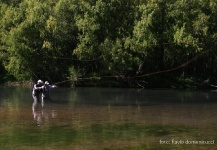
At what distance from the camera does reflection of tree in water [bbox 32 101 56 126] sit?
789 inches

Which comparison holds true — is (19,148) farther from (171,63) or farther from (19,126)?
(171,63)

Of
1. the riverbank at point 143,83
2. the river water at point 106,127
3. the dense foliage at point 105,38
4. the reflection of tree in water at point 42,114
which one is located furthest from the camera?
the riverbank at point 143,83

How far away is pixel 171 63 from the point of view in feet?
179

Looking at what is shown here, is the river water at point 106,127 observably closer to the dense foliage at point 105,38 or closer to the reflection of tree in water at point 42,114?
the reflection of tree in water at point 42,114

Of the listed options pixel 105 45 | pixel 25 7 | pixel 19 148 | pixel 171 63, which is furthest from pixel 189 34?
pixel 19 148

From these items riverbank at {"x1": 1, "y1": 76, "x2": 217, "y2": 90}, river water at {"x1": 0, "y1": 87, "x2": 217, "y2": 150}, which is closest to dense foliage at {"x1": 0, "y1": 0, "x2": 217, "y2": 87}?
riverbank at {"x1": 1, "y1": 76, "x2": 217, "y2": 90}

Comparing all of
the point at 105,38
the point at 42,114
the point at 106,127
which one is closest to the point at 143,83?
the point at 105,38

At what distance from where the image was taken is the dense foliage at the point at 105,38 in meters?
50.7

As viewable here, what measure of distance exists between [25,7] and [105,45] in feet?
39.5

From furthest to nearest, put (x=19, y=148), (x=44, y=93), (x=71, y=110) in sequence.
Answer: (x=44, y=93), (x=71, y=110), (x=19, y=148)

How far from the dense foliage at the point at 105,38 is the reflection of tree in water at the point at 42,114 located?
79.0 feet

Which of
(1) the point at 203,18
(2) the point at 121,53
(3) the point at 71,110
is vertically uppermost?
(1) the point at 203,18

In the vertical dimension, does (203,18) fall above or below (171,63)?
above


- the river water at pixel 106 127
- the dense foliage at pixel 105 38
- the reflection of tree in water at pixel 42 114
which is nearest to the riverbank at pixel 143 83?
the dense foliage at pixel 105 38
